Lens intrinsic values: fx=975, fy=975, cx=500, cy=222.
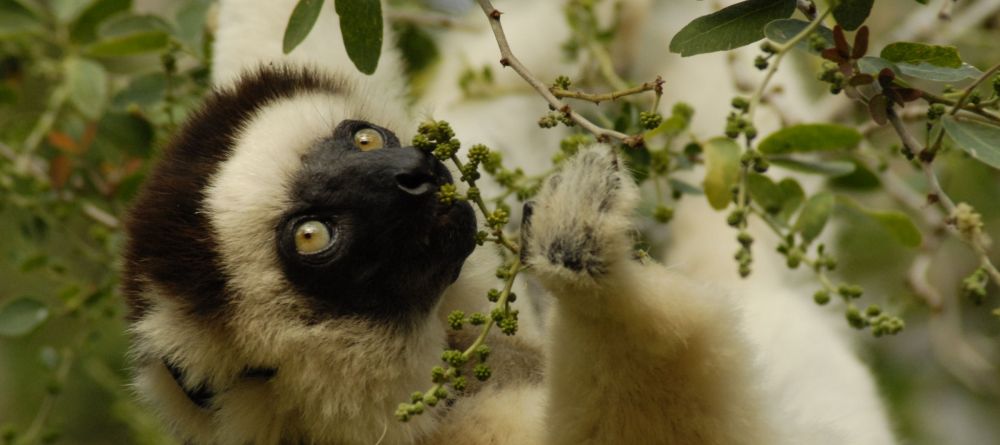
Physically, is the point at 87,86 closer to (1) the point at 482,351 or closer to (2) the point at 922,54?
(1) the point at 482,351

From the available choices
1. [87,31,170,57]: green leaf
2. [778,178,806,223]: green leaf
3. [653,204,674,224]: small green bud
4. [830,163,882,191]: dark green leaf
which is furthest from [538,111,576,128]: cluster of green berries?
[87,31,170,57]: green leaf

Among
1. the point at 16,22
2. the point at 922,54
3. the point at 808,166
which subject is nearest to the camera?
the point at 922,54

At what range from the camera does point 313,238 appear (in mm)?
2412

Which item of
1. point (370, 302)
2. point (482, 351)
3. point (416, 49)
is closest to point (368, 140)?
point (370, 302)

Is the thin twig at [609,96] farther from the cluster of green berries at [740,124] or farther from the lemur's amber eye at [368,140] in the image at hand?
the lemur's amber eye at [368,140]

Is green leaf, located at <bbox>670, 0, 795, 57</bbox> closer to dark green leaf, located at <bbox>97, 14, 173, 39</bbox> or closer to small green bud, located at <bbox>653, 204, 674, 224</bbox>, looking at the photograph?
small green bud, located at <bbox>653, 204, 674, 224</bbox>

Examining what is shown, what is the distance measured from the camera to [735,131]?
6.98 feet

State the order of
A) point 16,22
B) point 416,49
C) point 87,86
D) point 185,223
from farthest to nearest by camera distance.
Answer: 1. point 416,49
2. point 16,22
3. point 87,86
4. point 185,223

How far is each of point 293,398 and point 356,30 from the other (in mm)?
993

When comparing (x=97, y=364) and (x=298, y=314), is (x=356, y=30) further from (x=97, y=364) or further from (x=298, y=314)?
(x=97, y=364)

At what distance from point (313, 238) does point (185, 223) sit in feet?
1.14

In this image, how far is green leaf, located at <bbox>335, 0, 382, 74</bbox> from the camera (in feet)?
6.70

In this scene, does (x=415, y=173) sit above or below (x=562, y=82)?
below

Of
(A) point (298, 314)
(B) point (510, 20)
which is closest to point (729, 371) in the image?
(A) point (298, 314)
